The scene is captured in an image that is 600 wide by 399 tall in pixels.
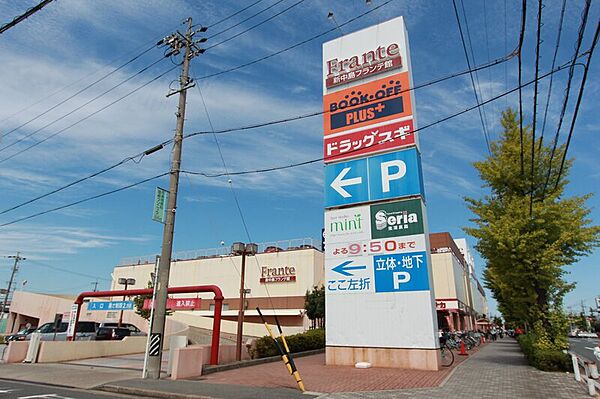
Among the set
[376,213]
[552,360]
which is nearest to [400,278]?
[376,213]

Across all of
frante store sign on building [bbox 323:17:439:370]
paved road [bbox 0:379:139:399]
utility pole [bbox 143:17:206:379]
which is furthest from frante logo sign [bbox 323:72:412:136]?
paved road [bbox 0:379:139:399]

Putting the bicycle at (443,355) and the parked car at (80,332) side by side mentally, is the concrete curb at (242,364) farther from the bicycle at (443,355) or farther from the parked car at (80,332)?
the parked car at (80,332)

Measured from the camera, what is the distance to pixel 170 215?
41.4ft

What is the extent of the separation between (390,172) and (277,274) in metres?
28.0

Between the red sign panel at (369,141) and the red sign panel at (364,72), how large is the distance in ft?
8.59

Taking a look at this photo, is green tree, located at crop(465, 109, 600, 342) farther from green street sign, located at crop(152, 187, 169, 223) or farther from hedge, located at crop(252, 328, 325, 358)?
green street sign, located at crop(152, 187, 169, 223)

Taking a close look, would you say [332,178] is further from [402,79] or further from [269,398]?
[269,398]

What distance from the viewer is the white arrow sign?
15730mm

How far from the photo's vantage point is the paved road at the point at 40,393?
336 inches

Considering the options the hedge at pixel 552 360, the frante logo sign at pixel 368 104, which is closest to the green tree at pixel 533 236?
the hedge at pixel 552 360

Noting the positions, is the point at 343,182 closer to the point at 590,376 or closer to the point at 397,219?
the point at 397,219

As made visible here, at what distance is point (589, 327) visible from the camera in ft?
270

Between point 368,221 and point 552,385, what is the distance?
7604 millimetres

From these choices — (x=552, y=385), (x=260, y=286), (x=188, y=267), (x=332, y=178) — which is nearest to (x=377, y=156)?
(x=332, y=178)
